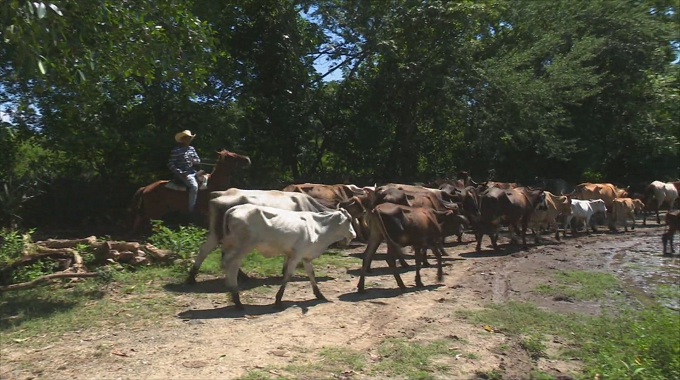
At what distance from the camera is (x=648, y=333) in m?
7.71

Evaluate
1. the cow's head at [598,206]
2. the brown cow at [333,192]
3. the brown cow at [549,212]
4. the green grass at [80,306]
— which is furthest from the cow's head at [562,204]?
the green grass at [80,306]

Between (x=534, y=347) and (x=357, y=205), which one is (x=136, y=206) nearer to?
(x=357, y=205)

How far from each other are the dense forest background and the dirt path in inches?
131

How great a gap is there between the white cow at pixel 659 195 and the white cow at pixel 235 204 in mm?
17085

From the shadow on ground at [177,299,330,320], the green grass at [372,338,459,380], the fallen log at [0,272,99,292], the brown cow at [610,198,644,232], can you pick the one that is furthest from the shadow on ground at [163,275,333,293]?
the brown cow at [610,198,644,232]

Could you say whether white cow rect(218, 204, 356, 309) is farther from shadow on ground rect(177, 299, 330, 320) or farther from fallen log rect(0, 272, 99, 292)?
fallen log rect(0, 272, 99, 292)

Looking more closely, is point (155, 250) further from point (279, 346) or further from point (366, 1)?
point (366, 1)

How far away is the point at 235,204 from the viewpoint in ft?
31.9

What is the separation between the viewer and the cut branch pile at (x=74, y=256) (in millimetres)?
9430

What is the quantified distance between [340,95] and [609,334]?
15459mm

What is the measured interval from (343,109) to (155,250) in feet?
41.4

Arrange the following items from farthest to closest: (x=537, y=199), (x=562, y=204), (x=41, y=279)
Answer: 1. (x=562, y=204)
2. (x=537, y=199)
3. (x=41, y=279)

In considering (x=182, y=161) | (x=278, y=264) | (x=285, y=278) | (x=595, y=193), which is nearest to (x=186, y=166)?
(x=182, y=161)

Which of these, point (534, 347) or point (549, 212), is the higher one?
point (549, 212)
